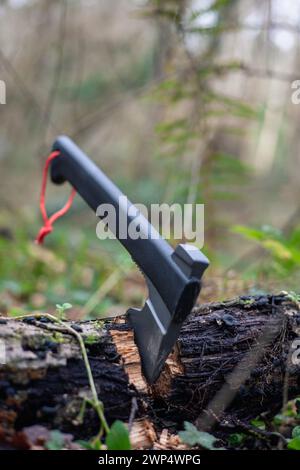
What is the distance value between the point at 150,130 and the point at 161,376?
9.55 meters

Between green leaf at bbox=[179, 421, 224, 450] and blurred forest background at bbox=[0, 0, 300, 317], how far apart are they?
1.39 meters

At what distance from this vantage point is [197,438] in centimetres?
137

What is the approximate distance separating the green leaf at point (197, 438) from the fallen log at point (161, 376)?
2.5 inches

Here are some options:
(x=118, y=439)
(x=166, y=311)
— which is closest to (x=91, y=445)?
(x=118, y=439)

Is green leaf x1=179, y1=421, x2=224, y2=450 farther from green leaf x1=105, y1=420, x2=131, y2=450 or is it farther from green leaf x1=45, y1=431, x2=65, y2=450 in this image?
green leaf x1=45, y1=431, x2=65, y2=450

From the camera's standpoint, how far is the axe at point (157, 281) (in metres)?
1.31

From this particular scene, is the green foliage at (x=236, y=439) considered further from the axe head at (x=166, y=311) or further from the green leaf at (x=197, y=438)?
the axe head at (x=166, y=311)

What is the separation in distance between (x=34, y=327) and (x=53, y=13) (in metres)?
7.09

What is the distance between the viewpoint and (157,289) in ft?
4.76

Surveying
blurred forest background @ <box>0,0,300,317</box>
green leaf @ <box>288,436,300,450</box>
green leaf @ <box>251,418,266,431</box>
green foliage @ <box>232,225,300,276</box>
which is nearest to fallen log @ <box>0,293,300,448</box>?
green leaf @ <box>251,418,266,431</box>

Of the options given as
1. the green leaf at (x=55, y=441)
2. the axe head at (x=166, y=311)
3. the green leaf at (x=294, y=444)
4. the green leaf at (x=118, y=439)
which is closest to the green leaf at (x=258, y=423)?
the green leaf at (x=294, y=444)

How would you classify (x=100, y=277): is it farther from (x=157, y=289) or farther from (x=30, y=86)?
(x=30, y=86)

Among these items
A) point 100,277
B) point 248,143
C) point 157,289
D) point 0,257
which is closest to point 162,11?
point 100,277

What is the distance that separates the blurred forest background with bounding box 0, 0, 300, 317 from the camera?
13.3ft
